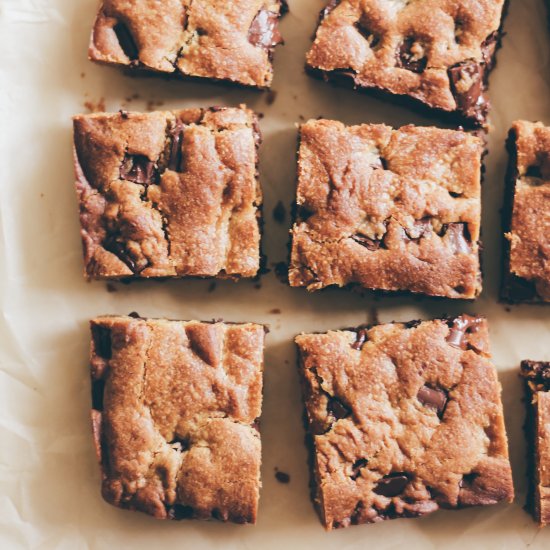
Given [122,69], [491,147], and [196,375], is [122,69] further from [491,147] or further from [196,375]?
[491,147]

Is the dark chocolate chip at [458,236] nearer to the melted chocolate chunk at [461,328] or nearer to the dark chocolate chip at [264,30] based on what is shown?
the melted chocolate chunk at [461,328]

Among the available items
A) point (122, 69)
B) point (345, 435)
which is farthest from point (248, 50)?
point (345, 435)

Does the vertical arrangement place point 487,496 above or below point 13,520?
above

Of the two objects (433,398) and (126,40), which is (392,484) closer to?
(433,398)

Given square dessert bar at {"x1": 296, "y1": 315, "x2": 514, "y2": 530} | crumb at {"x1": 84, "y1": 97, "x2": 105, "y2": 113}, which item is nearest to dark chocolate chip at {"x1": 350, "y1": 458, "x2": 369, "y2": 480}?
square dessert bar at {"x1": 296, "y1": 315, "x2": 514, "y2": 530}

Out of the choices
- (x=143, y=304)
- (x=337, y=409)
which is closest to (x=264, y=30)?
(x=143, y=304)

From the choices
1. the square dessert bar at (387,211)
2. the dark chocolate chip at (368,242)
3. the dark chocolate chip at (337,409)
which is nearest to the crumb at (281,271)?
the square dessert bar at (387,211)
